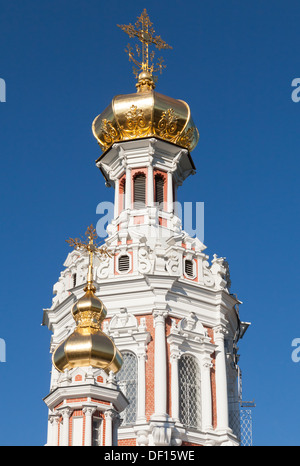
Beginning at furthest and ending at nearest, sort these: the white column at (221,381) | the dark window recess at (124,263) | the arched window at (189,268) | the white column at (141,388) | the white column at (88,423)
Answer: the arched window at (189,268), the dark window recess at (124,263), the white column at (221,381), the white column at (141,388), the white column at (88,423)

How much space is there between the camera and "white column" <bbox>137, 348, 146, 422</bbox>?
26.6m

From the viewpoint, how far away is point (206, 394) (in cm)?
2762

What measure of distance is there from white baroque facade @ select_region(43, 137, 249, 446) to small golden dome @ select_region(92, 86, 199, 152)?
448 mm

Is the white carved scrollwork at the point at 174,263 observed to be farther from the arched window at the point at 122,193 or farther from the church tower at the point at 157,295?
the arched window at the point at 122,193

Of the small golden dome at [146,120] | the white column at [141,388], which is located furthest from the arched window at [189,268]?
the small golden dome at [146,120]

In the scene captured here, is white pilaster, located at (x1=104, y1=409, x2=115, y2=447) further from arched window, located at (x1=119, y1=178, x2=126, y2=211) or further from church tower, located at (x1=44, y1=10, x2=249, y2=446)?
arched window, located at (x1=119, y1=178, x2=126, y2=211)

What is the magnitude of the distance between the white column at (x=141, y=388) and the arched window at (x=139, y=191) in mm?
5453

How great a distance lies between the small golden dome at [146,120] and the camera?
104ft

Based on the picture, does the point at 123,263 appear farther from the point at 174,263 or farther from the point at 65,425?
the point at 65,425

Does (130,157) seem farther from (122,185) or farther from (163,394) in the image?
(163,394)

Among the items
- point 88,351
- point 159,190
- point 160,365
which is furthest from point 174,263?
point 88,351

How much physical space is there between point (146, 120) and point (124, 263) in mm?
4947

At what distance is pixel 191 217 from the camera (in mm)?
31625

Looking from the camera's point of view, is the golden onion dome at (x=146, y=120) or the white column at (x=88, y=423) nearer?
the white column at (x=88, y=423)
